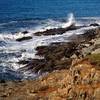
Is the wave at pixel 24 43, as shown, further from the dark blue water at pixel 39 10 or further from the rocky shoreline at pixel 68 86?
the rocky shoreline at pixel 68 86

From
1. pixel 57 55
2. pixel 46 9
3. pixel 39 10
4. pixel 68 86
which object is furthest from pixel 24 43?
pixel 46 9

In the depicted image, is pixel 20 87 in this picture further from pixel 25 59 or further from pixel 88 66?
pixel 25 59

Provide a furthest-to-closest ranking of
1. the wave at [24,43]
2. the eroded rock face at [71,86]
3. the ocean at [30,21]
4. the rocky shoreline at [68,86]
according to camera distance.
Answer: the ocean at [30,21]
the wave at [24,43]
the rocky shoreline at [68,86]
the eroded rock face at [71,86]

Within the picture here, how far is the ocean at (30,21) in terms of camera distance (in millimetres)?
51375

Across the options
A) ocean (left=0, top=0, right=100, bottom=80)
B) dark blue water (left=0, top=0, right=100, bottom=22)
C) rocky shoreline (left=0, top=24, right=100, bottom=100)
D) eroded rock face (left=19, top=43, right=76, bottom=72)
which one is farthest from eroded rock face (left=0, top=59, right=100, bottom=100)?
dark blue water (left=0, top=0, right=100, bottom=22)

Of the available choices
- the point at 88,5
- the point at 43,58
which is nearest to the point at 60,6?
the point at 88,5

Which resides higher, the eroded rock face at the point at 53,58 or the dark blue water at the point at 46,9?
the dark blue water at the point at 46,9

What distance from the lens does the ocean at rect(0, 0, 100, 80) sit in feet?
169

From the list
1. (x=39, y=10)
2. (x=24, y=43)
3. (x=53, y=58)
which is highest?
(x=39, y=10)

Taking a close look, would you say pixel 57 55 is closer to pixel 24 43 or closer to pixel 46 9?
pixel 24 43

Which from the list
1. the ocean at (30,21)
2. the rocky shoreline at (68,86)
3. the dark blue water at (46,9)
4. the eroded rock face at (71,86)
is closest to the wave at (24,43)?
the ocean at (30,21)

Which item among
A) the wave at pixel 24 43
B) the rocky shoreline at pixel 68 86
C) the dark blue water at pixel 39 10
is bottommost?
the wave at pixel 24 43

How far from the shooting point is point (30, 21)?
84.8 metres

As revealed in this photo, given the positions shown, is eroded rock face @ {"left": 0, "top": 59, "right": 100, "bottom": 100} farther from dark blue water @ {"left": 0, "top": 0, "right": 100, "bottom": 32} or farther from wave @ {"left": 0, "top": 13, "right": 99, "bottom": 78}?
dark blue water @ {"left": 0, "top": 0, "right": 100, "bottom": 32}
